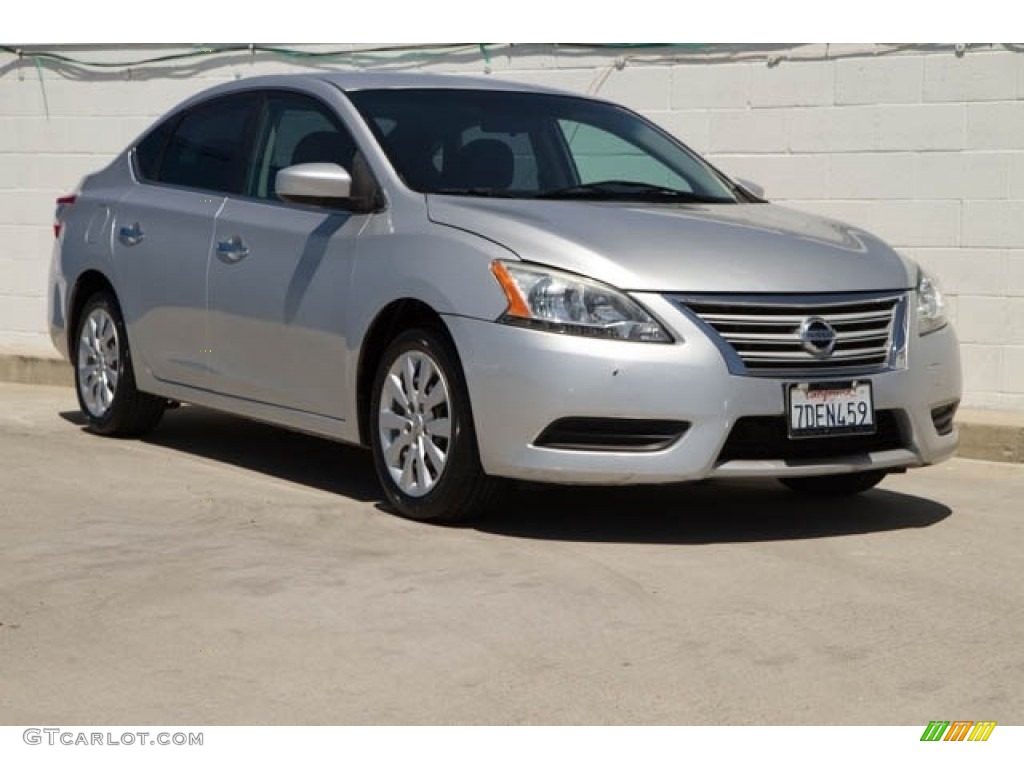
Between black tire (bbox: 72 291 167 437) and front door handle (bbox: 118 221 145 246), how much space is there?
30 centimetres

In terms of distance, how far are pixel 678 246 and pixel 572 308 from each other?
0.48m

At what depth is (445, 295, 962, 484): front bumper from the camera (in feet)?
21.5

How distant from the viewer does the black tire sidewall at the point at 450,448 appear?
6.85 m

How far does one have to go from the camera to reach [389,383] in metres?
7.20

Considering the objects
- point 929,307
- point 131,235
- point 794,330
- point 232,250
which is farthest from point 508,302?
point 131,235

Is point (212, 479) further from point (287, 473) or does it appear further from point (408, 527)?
point (408, 527)

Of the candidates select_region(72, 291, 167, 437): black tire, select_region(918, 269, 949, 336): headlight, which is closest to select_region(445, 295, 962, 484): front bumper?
select_region(918, 269, 949, 336): headlight

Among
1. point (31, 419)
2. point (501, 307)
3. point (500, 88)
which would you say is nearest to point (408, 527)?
point (501, 307)

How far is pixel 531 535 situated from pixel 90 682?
230 centimetres

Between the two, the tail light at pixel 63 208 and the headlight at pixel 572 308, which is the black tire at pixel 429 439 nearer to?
the headlight at pixel 572 308

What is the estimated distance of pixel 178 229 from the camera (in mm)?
8500

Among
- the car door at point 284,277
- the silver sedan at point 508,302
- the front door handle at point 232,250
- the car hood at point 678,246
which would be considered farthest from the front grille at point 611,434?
the front door handle at point 232,250

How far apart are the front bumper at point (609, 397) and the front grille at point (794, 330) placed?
71 millimetres

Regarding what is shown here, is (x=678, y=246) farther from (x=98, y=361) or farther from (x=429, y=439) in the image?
(x=98, y=361)
